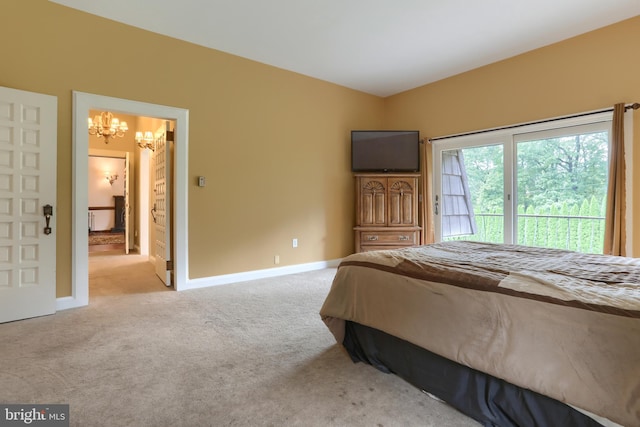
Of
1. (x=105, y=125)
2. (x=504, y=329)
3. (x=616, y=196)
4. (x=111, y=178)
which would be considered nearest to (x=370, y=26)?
(x=616, y=196)

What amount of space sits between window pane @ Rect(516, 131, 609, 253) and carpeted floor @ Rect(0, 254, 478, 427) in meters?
2.92

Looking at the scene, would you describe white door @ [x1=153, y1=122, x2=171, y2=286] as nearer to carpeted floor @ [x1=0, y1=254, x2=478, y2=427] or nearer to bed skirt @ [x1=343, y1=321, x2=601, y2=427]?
carpeted floor @ [x1=0, y1=254, x2=478, y2=427]

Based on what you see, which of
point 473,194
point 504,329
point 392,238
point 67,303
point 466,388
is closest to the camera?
point 504,329

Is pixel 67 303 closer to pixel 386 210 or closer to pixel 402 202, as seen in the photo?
pixel 386 210

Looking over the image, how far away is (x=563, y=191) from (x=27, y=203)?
5.37 m

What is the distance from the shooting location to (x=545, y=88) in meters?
3.69

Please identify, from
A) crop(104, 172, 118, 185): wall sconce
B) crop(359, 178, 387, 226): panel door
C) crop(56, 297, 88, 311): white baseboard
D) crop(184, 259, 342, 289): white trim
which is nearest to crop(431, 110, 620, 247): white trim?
crop(359, 178, 387, 226): panel door

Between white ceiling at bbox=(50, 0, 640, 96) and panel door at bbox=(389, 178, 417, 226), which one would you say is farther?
panel door at bbox=(389, 178, 417, 226)

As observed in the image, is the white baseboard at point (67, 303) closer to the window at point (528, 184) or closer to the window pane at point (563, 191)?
the window at point (528, 184)

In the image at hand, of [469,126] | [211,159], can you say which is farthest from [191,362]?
[469,126]

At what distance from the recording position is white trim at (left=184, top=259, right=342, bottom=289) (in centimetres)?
380

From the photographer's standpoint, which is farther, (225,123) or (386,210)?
(386,210)

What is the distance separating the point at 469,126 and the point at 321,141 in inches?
82.4

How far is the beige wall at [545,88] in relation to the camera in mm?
3152
